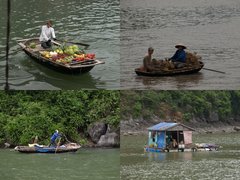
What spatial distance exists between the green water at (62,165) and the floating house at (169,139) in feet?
2.04

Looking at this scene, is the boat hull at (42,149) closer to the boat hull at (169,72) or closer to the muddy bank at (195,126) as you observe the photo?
the boat hull at (169,72)

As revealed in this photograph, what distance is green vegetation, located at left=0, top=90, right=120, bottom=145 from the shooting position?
8.79 metres

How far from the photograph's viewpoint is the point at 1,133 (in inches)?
362

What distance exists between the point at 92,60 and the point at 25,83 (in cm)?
90

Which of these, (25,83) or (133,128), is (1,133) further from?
(133,128)

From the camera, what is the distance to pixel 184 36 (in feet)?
32.5

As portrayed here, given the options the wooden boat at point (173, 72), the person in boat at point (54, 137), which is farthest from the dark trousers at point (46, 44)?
the person in boat at point (54, 137)

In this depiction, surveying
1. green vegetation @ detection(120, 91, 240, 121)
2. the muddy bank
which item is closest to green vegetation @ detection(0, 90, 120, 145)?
green vegetation @ detection(120, 91, 240, 121)

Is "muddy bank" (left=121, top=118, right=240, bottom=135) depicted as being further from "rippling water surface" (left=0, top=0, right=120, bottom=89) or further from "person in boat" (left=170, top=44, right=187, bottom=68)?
"person in boat" (left=170, top=44, right=187, bottom=68)

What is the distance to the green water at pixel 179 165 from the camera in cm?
618

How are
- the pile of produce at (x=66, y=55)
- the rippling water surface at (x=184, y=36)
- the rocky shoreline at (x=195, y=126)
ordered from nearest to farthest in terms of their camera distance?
1. the pile of produce at (x=66, y=55)
2. the rippling water surface at (x=184, y=36)
3. the rocky shoreline at (x=195, y=126)

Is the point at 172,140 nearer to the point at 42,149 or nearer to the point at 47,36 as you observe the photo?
the point at 42,149

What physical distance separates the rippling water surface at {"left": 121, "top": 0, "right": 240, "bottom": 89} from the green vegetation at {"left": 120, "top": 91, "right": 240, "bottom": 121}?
1.10 m

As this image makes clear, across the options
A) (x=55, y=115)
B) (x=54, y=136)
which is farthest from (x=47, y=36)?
(x=55, y=115)
